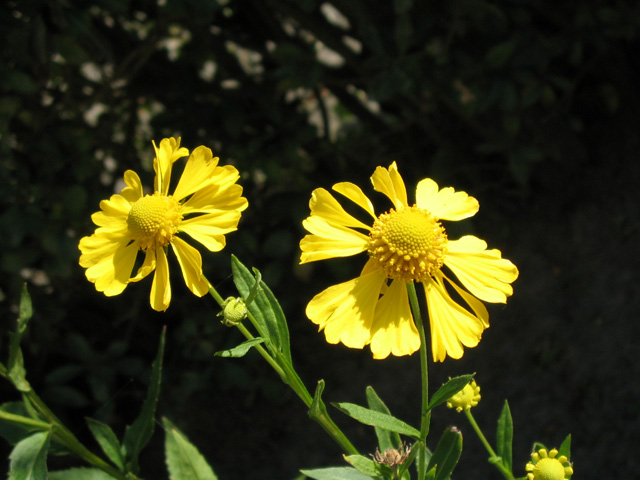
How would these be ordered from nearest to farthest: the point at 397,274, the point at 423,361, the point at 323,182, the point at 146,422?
the point at 423,361 < the point at 397,274 < the point at 146,422 < the point at 323,182

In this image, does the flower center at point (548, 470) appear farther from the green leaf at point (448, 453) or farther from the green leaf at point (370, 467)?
the green leaf at point (370, 467)

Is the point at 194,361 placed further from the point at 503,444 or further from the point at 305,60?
the point at 503,444

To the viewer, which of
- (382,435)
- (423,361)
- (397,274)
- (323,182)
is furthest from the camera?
(323,182)

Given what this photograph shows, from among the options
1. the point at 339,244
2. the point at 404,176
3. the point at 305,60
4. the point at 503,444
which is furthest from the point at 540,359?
the point at 339,244

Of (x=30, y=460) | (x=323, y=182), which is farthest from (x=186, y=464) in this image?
(x=323, y=182)

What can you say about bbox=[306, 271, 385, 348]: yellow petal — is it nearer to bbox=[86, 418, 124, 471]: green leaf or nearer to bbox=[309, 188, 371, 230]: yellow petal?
bbox=[309, 188, 371, 230]: yellow petal

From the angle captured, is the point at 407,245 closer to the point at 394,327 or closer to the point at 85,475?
the point at 394,327
